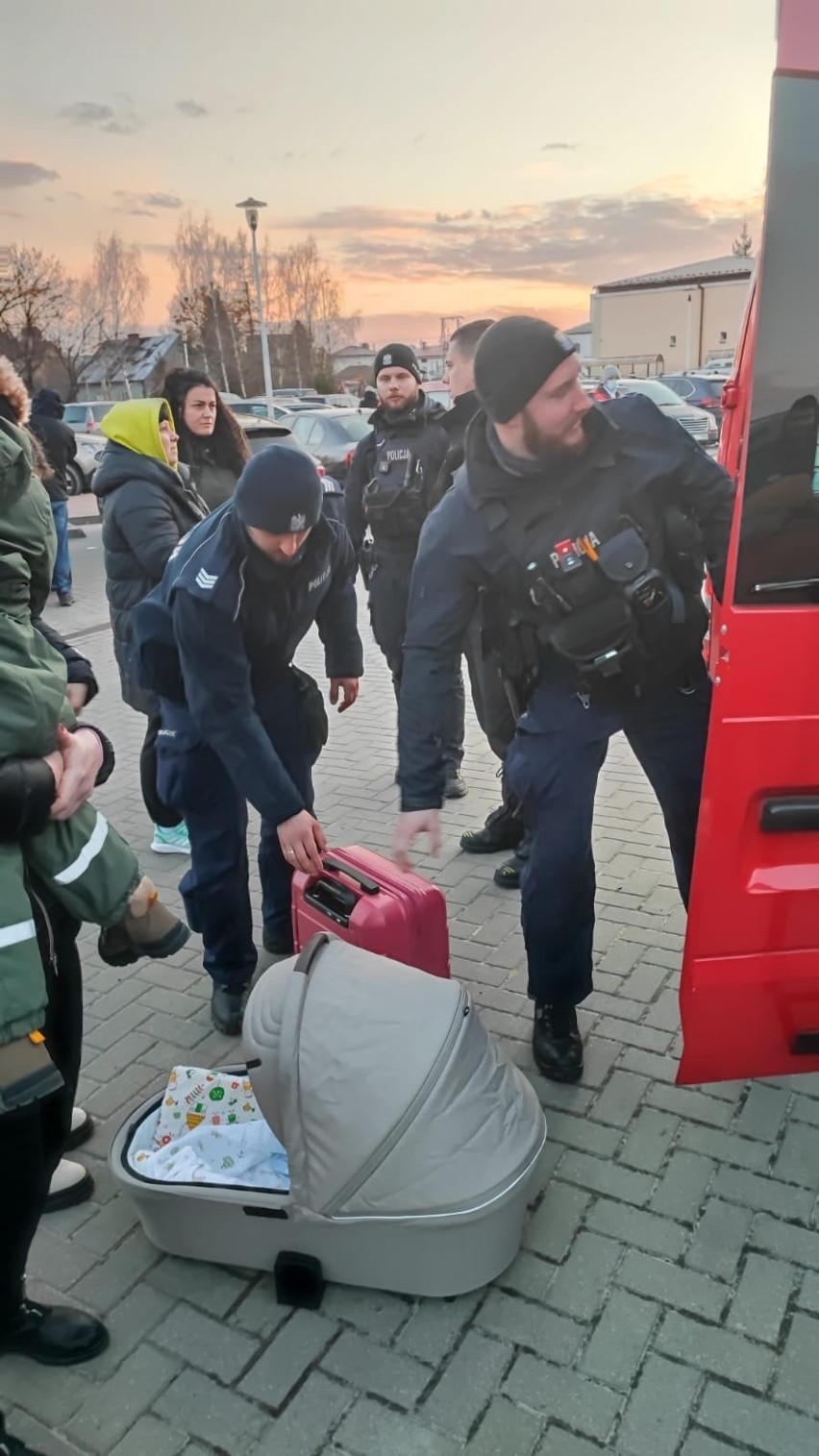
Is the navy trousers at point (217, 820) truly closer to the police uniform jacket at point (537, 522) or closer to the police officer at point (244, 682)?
the police officer at point (244, 682)

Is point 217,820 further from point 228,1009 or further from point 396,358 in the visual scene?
point 396,358

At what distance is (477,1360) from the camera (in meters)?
1.95

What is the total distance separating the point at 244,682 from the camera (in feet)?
8.76

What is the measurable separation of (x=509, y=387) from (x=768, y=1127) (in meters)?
1.92

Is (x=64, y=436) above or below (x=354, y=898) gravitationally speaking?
above

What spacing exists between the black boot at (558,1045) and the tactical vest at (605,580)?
0.92 metres

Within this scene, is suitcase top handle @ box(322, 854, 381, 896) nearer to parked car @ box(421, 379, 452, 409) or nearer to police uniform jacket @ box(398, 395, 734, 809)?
police uniform jacket @ box(398, 395, 734, 809)

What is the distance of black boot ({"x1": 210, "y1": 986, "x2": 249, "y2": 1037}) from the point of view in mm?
3057

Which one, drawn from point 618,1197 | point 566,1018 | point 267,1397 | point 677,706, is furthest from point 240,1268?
point 677,706

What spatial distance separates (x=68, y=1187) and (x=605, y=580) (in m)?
1.95

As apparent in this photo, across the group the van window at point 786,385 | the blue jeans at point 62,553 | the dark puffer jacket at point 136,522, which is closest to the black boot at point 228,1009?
the dark puffer jacket at point 136,522

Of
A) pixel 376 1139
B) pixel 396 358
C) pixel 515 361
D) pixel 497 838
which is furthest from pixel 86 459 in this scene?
pixel 376 1139

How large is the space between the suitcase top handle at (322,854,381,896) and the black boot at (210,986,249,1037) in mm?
612

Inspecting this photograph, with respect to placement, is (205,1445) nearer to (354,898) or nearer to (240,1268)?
(240,1268)
